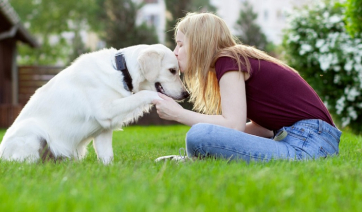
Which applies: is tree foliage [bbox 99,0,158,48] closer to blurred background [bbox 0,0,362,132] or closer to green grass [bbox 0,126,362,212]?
blurred background [bbox 0,0,362,132]

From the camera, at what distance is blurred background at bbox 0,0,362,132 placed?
7.91 metres

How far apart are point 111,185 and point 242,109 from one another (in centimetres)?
147

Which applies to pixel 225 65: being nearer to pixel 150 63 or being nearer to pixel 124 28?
pixel 150 63

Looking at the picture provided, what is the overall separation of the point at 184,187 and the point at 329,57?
20.5ft

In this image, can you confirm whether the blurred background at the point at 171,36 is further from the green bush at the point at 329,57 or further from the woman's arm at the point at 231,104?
the woman's arm at the point at 231,104

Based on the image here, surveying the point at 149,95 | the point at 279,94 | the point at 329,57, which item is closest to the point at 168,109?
the point at 149,95

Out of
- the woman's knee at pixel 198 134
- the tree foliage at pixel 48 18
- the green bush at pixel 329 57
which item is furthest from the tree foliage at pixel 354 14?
the tree foliage at pixel 48 18

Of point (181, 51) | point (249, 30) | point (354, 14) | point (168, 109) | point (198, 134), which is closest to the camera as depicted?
point (198, 134)

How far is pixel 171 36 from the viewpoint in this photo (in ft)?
48.2

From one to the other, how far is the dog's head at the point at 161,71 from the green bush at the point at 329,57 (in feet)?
13.5

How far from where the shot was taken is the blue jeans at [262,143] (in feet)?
11.3

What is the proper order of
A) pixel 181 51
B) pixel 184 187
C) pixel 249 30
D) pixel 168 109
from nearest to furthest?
1. pixel 184 187
2. pixel 168 109
3. pixel 181 51
4. pixel 249 30

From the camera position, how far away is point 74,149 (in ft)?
13.7

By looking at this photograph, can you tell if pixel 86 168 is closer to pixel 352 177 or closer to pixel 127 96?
pixel 127 96
